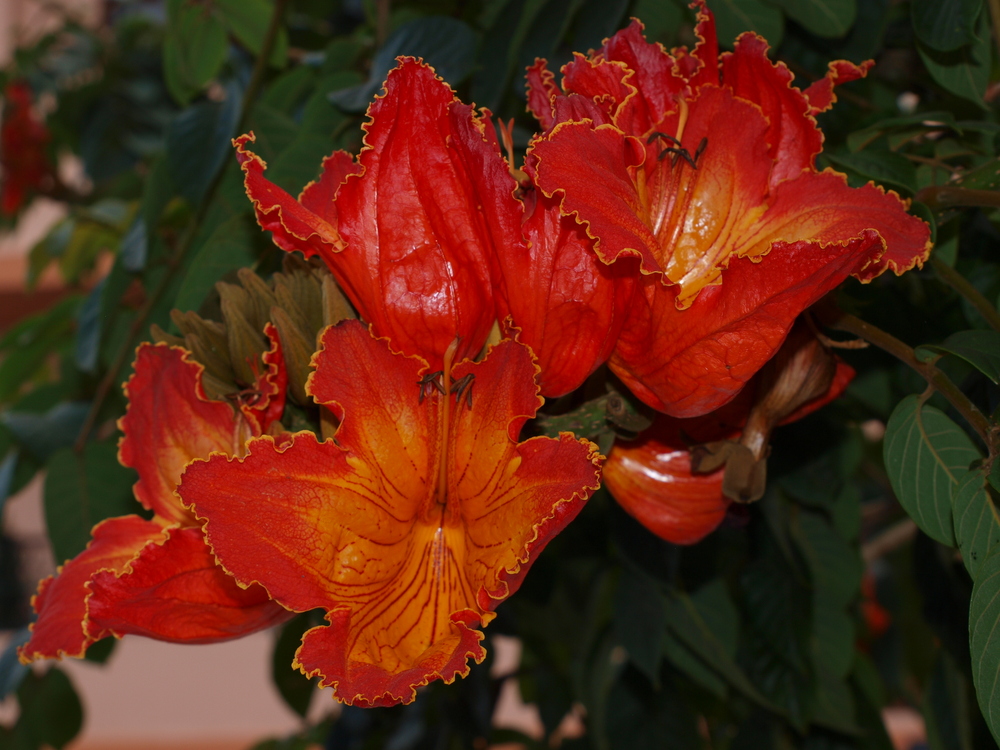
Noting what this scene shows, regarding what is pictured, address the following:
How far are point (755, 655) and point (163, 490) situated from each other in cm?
36

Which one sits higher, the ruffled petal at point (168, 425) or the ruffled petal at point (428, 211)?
the ruffled petal at point (428, 211)

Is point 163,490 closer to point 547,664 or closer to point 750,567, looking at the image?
point 750,567

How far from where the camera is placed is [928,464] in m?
0.33

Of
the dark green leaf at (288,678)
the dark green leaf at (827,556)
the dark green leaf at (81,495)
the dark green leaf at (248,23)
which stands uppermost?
the dark green leaf at (248,23)

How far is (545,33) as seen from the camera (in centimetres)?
44

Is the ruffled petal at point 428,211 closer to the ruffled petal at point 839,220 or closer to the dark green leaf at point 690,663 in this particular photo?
the ruffled petal at point 839,220

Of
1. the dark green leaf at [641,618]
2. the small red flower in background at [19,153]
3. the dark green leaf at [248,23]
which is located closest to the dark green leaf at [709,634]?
the dark green leaf at [641,618]

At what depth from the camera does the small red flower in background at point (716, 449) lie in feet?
1.06

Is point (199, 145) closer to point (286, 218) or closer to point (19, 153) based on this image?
point (286, 218)

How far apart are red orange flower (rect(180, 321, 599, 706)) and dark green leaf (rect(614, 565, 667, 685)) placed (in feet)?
0.76

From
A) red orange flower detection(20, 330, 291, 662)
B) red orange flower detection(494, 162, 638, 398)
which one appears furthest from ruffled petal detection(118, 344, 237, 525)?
red orange flower detection(494, 162, 638, 398)

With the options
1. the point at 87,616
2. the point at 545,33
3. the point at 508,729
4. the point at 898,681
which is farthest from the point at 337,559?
the point at 898,681

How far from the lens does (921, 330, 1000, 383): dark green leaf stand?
31 centimetres

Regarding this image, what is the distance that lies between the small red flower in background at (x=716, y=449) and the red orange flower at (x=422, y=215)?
0.10m
